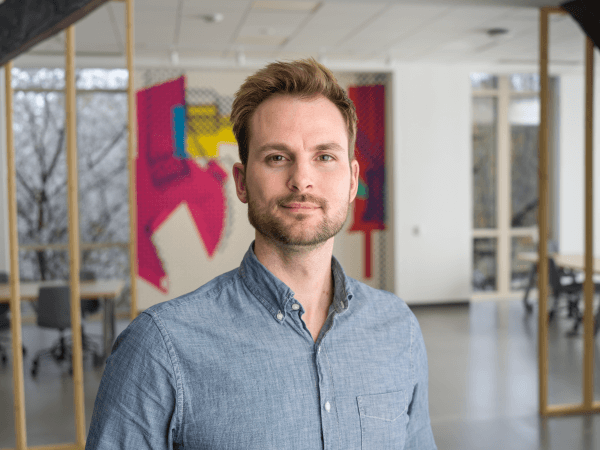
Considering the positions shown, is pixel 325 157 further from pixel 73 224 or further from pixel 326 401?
pixel 73 224

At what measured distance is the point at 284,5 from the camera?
16.8 ft

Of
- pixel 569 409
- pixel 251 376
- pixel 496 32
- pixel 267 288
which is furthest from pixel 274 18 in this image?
pixel 251 376

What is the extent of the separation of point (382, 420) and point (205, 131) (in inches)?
240

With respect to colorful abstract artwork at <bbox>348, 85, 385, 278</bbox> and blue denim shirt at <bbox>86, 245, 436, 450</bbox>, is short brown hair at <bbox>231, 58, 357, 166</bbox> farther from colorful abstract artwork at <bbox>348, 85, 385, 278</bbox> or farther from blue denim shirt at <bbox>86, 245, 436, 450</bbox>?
colorful abstract artwork at <bbox>348, 85, 385, 278</bbox>

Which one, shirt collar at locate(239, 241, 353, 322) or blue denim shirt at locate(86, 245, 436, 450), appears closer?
blue denim shirt at locate(86, 245, 436, 450)

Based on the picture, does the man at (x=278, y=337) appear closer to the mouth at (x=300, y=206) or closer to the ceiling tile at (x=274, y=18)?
the mouth at (x=300, y=206)

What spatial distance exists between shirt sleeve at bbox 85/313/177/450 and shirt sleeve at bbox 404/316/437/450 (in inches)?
22.5

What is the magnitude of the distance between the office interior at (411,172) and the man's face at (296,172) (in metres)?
3.12

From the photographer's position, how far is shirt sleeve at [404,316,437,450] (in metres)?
1.23

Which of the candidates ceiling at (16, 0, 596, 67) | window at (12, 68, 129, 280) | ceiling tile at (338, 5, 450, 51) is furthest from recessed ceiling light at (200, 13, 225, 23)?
window at (12, 68, 129, 280)

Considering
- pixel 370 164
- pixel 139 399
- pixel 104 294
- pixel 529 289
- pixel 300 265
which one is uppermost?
pixel 370 164

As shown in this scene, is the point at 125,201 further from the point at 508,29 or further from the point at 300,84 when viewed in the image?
the point at 300,84

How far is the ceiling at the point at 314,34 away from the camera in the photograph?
522 centimetres

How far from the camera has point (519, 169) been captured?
27.9ft
